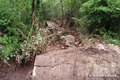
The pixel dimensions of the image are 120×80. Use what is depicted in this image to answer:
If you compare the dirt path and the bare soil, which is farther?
the bare soil

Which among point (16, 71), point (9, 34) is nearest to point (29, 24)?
point (9, 34)

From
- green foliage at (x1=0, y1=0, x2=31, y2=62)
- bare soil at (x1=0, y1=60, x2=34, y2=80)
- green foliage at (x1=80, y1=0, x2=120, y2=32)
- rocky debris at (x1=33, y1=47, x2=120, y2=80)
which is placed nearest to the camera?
rocky debris at (x1=33, y1=47, x2=120, y2=80)

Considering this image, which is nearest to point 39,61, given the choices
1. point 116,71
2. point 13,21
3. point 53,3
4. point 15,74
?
point 15,74

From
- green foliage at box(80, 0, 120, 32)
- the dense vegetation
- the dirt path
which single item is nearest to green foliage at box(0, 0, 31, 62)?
the dense vegetation

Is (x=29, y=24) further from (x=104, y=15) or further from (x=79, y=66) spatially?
(x=104, y=15)

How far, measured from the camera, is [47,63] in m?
2.38

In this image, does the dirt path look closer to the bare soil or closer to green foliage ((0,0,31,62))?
the bare soil

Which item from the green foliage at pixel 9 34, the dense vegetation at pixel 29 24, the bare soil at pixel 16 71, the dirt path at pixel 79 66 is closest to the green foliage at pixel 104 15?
the dense vegetation at pixel 29 24

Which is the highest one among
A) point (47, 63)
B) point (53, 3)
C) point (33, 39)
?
point (53, 3)

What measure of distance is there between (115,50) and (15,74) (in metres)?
3.35

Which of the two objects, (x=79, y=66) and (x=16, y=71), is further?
(x=16, y=71)

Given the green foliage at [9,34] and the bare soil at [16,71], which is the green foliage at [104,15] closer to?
the green foliage at [9,34]

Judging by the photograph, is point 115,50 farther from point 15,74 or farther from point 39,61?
point 15,74

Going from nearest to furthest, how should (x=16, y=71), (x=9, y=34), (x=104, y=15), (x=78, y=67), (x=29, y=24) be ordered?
(x=78, y=67)
(x=16, y=71)
(x=9, y=34)
(x=104, y=15)
(x=29, y=24)
